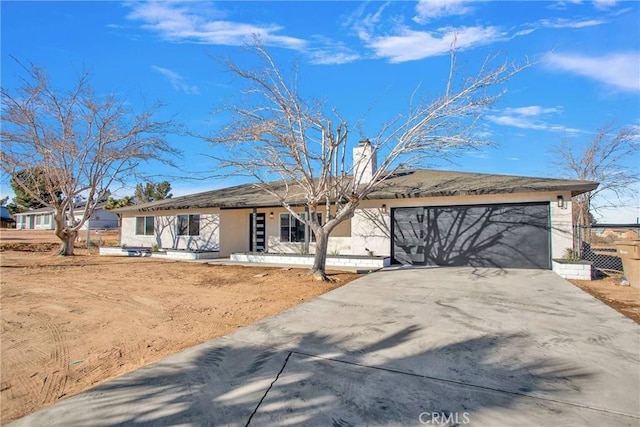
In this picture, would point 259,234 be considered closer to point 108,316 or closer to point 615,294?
point 108,316

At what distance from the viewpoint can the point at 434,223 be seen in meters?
11.9

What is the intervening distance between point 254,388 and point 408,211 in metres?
10.0

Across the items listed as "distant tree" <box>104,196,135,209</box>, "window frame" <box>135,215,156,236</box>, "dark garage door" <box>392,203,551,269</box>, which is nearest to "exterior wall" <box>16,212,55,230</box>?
"distant tree" <box>104,196,135,209</box>

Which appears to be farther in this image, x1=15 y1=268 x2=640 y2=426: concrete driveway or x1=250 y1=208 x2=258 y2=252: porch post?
x1=250 y1=208 x2=258 y2=252: porch post

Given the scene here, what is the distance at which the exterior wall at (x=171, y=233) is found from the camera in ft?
51.6

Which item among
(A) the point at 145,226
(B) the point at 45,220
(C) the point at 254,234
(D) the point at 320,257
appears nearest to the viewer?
(D) the point at 320,257

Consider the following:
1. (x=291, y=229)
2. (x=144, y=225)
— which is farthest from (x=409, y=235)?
(x=144, y=225)

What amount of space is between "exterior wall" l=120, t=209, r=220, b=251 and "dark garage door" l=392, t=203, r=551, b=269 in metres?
8.36

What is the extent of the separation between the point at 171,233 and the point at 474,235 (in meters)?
14.2

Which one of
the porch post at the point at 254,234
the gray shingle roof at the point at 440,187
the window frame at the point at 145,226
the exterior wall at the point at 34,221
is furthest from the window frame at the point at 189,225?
the exterior wall at the point at 34,221

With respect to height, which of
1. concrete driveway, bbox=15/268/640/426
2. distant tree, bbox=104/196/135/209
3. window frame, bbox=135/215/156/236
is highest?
distant tree, bbox=104/196/135/209

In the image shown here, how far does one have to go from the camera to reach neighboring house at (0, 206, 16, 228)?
1860 inches

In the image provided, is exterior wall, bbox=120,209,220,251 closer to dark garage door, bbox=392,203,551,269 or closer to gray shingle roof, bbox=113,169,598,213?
gray shingle roof, bbox=113,169,598,213

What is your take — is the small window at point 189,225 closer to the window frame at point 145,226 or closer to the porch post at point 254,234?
the window frame at point 145,226
